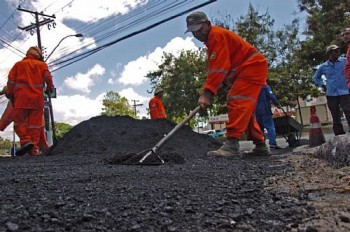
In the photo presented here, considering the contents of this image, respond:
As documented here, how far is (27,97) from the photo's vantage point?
21.0 ft

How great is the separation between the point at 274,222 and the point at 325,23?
59.1ft

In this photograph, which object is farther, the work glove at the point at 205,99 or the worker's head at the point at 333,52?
the worker's head at the point at 333,52

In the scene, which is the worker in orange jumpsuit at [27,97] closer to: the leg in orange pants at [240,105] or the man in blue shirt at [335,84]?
the leg in orange pants at [240,105]

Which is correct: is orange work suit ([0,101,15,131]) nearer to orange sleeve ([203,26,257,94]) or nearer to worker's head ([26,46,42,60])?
worker's head ([26,46,42,60])

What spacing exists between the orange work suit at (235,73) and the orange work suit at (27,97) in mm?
3405

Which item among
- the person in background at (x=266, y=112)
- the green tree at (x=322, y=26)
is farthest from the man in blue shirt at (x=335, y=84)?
the green tree at (x=322, y=26)

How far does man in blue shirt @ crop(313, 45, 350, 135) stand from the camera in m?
6.58

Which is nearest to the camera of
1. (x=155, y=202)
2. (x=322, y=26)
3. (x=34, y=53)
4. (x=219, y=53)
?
(x=155, y=202)

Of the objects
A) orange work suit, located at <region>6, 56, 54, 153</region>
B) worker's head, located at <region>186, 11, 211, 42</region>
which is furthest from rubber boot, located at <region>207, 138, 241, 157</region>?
orange work suit, located at <region>6, 56, 54, 153</region>

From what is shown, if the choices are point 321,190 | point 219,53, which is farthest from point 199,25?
point 321,190

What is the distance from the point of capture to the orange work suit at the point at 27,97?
6.39 metres

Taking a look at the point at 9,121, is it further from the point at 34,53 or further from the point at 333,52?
the point at 333,52

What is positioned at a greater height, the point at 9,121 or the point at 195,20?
the point at 195,20

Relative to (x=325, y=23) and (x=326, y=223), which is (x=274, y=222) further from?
(x=325, y=23)
